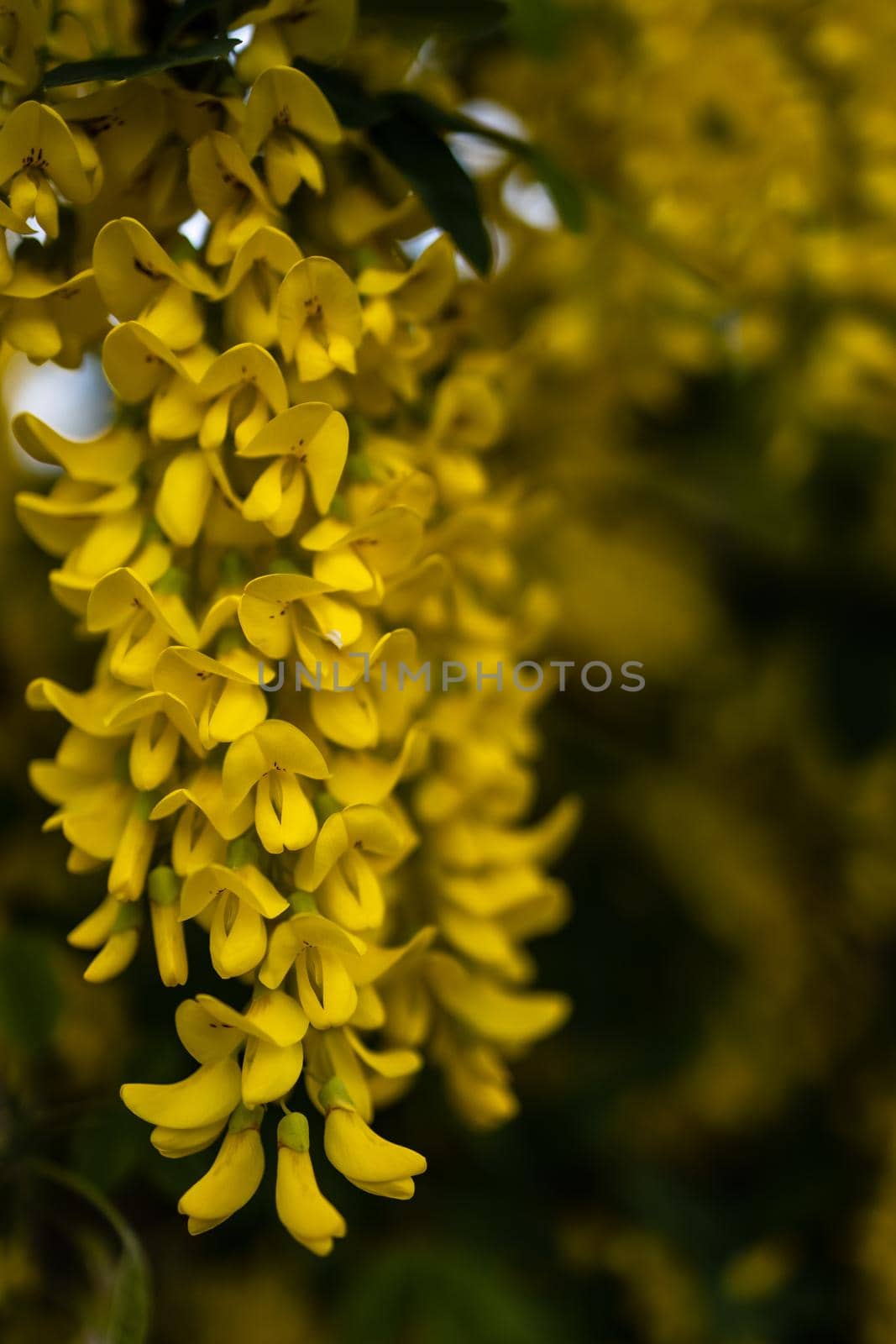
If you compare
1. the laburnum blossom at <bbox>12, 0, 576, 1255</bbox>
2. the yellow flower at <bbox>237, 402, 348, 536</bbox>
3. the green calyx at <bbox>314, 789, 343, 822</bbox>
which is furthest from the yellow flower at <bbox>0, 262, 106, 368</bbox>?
the green calyx at <bbox>314, 789, 343, 822</bbox>

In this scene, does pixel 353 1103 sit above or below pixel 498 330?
below

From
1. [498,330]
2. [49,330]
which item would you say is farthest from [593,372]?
[49,330]

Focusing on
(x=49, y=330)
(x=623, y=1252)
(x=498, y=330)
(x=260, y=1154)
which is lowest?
(x=623, y=1252)

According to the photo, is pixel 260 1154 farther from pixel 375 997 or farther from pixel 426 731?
pixel 426 731

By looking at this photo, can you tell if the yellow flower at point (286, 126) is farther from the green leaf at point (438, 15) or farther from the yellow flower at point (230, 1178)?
the yellow flower at point (230, 1178)

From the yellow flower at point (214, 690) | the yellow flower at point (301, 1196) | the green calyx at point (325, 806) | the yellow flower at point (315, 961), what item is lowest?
the yellow flower at point (301, 1196)

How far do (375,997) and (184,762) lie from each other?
130mm

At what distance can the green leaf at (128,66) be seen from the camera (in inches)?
18.8

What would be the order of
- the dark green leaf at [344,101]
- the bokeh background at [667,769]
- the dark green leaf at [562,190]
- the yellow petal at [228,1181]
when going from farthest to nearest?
the bokeh background at [667,769]
the dark green leaf at [562,190]
the dark green leaf at [344,101]
the yellow petal at [228,1181]

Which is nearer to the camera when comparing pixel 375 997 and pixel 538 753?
pixel 375 997

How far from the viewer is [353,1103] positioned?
0.47m

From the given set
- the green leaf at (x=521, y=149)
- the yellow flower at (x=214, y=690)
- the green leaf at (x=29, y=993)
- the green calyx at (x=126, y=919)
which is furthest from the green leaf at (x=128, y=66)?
the green leaf at (x=29, y=993)

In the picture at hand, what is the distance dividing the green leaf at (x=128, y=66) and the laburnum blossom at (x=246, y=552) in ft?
0.05

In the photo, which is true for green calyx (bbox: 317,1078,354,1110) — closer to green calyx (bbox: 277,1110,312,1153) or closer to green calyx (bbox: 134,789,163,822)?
green calyx (bbox: 277,1110,312,1153)
